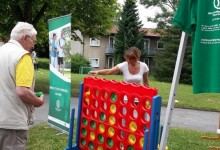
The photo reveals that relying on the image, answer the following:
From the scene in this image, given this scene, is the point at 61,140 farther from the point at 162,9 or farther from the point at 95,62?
the point at 95,62

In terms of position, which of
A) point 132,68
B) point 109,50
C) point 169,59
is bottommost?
point 169,59

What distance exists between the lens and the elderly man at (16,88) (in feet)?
12.8

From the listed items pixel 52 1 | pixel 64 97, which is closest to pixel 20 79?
pixel 64 97

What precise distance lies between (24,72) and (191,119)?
8909mm

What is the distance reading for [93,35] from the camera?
21.8 m

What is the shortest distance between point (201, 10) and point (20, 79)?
2.08 metres

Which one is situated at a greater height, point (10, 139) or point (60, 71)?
point (60, 71)

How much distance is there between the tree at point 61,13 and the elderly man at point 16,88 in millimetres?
13981

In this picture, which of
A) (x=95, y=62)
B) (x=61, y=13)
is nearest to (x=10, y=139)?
(x=61, y=13)

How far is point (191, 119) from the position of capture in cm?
1195

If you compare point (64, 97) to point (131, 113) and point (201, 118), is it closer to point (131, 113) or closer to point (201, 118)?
point (131, 113)

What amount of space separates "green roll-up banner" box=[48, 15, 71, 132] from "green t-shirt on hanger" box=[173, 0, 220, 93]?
3387mm

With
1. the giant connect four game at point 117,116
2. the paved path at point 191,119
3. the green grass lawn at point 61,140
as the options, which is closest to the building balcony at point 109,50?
the paved path at point 191,119

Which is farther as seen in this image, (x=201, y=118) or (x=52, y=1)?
(x=52, y=1)
